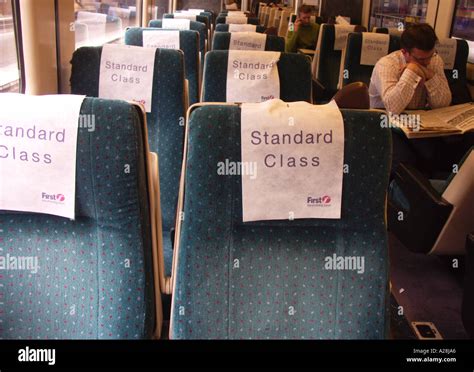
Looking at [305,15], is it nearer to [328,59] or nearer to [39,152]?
[328,59]

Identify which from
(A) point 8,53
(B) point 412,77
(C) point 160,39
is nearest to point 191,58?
(C) point 160,39

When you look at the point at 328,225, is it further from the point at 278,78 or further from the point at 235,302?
the point at 278,78

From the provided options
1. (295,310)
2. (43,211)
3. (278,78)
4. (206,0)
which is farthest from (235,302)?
(206,0)

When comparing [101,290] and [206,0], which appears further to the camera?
[206,0]

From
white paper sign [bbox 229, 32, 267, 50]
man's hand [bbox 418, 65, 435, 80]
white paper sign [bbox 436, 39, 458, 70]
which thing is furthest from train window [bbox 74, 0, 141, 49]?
white paper sign [bbox 436, 39, 458, 70]

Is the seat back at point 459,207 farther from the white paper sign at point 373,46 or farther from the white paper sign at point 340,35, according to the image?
Result: the white paper sign at point 340,35

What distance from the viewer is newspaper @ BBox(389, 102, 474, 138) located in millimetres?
2641

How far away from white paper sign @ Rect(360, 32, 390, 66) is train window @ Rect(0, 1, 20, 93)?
96.8 inches

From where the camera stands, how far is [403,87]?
3020 millimetres

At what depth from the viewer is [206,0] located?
9055 millimetres

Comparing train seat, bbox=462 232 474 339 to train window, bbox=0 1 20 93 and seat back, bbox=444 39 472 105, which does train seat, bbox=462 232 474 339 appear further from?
seat back, bbox=444 39 472 105

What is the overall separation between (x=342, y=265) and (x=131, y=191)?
20.4 inches

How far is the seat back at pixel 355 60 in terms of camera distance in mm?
3762

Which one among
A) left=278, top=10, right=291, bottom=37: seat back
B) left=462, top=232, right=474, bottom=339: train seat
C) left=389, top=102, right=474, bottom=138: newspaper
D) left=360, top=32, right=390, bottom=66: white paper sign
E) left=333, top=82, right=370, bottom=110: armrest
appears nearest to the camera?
left=333, top=82, right=370, bottom=110: armrest
